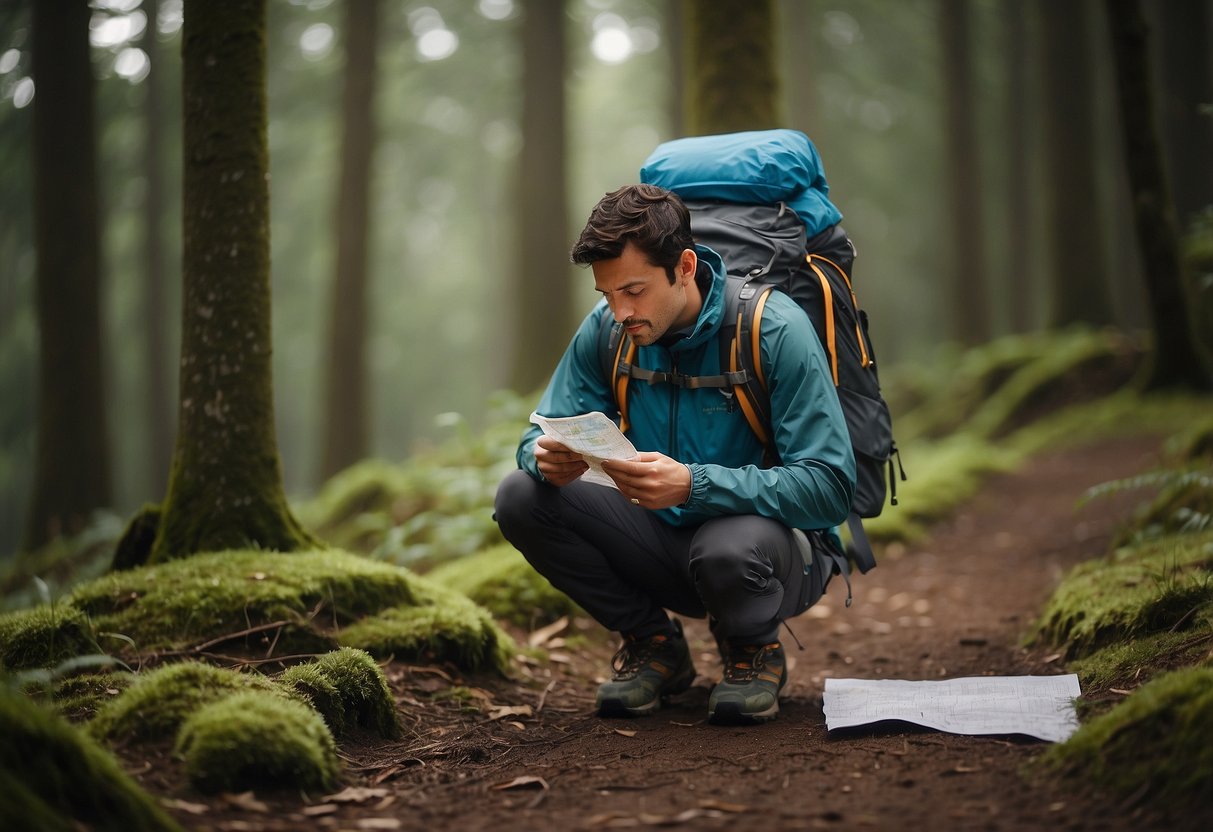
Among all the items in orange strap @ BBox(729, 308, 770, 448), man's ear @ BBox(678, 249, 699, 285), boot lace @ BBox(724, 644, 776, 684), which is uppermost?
man's ear @ BBox(678, 249, 699, 285)

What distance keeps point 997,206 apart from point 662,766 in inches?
1051

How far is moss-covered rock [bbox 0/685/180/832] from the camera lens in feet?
7.47

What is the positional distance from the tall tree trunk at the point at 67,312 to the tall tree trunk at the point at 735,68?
737cm

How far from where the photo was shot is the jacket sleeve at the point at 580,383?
13.1 ft

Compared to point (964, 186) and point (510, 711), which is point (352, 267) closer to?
point (510, 711)

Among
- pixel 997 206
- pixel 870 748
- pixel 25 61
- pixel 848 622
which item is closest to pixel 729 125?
pixel 848 622

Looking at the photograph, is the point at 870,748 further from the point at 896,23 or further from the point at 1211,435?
the point at 896,23

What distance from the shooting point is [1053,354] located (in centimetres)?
1377

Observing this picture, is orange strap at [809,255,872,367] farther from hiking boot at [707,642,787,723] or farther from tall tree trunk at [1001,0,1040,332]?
tall tree trunk at [1001,0,1040,332]

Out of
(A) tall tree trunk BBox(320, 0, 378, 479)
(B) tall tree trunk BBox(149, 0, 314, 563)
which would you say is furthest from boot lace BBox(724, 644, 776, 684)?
(A) tall tree trunk BBox(320, 0, 378, 479)

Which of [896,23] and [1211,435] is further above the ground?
[896,23]

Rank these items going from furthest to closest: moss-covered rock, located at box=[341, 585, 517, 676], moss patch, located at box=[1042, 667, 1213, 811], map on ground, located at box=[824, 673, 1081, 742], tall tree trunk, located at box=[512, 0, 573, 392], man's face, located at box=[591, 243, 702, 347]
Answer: tall tree trunk, located at box=[512, 0, 573, 392]
moss-covered rock, located at box=[341, 585, 517, 676]
man's face, located at box=[591, 243, 702, 347]
map on ground, located at box=[824, 673, 1081, 742]
moss patch, located at box=[1042, 667, 1213, 811]

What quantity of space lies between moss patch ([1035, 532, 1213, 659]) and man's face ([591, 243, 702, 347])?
85.5 inches

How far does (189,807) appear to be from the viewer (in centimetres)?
261
